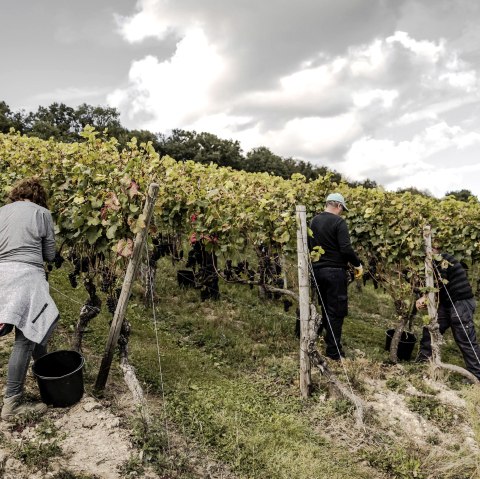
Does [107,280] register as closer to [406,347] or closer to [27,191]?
[27,191]

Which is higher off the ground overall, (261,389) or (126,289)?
(126,289)

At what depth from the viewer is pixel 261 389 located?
461 centimetres

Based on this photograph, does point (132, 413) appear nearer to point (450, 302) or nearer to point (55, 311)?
point (55, 311)

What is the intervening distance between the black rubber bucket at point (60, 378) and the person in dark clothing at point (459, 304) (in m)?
4.34

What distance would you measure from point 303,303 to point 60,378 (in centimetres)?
262

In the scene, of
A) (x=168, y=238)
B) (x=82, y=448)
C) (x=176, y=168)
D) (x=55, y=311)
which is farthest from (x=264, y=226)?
(x=82, y=448)

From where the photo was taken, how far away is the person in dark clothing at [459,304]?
208 inches

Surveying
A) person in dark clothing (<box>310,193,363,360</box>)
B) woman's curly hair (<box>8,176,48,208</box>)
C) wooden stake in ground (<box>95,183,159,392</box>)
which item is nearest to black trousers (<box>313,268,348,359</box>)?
person in dark clothing (<box>310,193,363,360</box>)

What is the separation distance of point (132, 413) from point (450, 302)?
4.44 m

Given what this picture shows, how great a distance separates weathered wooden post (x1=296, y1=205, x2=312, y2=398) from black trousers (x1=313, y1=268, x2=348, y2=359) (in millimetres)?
662

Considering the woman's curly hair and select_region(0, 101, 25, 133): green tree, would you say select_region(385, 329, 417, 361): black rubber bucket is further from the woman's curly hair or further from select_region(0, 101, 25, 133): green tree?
select_region(0, 101, 25, 133): green tree

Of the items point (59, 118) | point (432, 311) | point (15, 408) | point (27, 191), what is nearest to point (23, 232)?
point (27, 191)

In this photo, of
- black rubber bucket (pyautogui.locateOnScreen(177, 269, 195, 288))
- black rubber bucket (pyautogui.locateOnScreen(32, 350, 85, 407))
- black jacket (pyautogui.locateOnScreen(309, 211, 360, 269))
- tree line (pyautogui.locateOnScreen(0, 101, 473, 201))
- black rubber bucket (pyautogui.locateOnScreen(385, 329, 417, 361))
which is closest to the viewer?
black rubber bucket (pyautogui.locateOnScreen(32, 350, 85, 407))

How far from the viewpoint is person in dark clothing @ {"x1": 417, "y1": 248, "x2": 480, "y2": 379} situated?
17.4 ft
